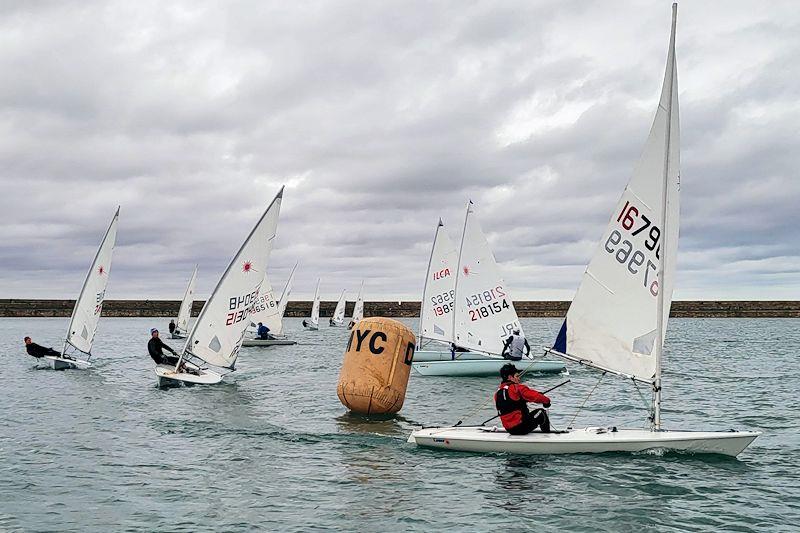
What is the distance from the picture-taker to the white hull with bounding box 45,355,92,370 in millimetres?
33438

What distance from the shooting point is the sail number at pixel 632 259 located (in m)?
13.6

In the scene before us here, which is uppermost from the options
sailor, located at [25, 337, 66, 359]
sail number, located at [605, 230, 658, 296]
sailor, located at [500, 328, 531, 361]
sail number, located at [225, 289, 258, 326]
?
sail number, located at [605, 230, 658, 296]

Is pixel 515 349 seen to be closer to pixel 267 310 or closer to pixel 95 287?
pixel 95 287

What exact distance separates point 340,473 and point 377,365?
17.4 ft

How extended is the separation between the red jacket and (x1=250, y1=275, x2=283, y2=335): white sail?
1546 inches

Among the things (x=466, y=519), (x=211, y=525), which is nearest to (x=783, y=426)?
(x=466, y=519)

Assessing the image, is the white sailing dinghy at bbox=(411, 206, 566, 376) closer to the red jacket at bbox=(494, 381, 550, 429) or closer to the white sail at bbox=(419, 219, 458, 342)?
the white sail at bbox=(419, 219, 458, 342)

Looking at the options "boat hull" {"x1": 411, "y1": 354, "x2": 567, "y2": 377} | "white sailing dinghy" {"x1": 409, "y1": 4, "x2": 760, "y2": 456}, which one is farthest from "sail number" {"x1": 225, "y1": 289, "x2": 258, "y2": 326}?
"white sailing dinghy" {"x1": 409, "y1": 4, "x2": 760, "y2": 456}

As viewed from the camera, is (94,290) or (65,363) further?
(65,363)

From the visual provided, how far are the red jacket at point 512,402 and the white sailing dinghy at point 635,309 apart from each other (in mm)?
332

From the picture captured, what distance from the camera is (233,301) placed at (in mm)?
26219

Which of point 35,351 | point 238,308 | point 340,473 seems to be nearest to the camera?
point 340,473

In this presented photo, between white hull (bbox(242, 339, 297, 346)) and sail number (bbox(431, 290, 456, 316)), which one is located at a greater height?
sail number (bbox(431, 290, 456, 316))

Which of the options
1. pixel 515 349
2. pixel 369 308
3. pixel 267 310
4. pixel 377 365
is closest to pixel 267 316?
pixel 267 310
